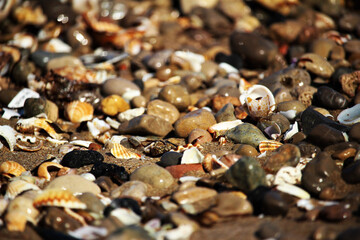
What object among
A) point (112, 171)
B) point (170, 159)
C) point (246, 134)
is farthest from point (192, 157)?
point (112, 171)

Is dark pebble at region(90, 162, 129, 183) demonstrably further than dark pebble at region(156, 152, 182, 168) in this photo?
No

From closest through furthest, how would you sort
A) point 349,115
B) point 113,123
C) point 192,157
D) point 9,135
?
1. point 192,157
2. point 349,115
3. point 9,135
4. point 113,123

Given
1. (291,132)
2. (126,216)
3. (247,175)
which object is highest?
(247,175)

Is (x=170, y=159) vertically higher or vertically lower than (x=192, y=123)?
higher

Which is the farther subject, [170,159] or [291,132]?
[291,132]

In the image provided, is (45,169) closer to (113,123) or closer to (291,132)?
(113,123)

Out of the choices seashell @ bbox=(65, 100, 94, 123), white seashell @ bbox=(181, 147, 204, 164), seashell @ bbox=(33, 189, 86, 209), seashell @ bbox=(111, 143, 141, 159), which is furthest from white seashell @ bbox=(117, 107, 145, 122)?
seashell @ bbox=(33, 189, 86, 209)

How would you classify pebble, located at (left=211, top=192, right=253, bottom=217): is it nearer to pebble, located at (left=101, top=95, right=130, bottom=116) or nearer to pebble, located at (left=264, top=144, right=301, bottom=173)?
pebble, located at (left=264, top=144, right=301, bottom=173)
